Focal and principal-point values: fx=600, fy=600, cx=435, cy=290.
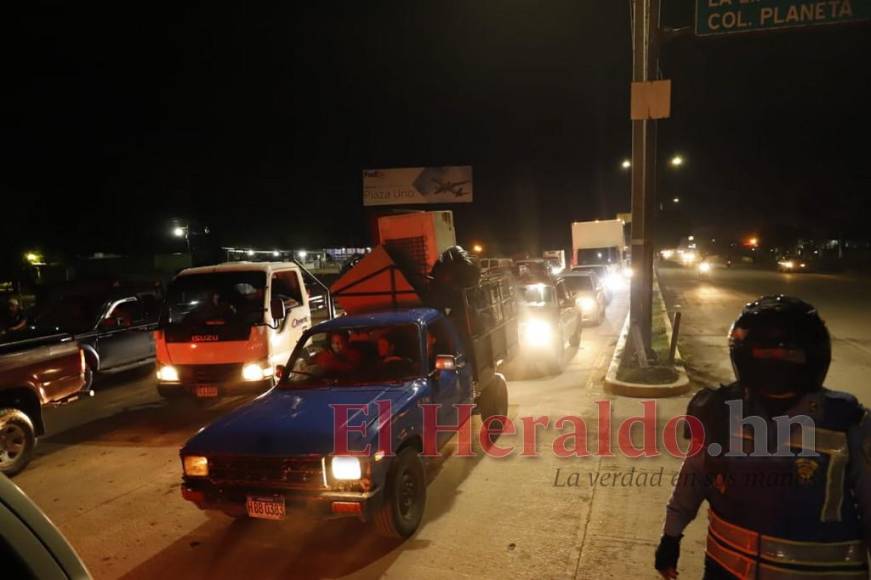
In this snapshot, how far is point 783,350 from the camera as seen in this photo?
7.00 feet

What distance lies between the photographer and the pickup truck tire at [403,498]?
4.41 metres

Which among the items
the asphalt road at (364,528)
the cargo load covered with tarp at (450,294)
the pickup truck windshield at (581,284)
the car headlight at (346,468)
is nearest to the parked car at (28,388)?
A: the asphalt road at (364,528)

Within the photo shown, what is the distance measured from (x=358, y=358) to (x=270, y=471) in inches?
68.6

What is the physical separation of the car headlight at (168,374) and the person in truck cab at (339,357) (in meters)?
3.60

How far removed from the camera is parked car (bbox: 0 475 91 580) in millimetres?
1423

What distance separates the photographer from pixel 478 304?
24.3 feet

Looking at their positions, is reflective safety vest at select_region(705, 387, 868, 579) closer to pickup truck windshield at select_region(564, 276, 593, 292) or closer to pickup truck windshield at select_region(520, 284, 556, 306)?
pickup truck windshield at select_region(520, 284, 556, 306)

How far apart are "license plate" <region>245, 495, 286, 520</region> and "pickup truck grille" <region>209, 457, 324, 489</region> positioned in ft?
0.34

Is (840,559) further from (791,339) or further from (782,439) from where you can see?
(791,339)

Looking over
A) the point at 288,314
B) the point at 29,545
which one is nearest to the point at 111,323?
the point at 288,314

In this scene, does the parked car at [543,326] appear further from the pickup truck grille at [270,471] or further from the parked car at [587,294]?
the pickup truck grille at [270,471]

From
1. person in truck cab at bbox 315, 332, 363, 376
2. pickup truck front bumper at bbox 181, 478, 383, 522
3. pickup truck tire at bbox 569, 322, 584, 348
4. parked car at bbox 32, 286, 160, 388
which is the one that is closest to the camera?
pickup truck front bumper at bbox 181, 478, 383, 522

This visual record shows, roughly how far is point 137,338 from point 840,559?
1130 cm

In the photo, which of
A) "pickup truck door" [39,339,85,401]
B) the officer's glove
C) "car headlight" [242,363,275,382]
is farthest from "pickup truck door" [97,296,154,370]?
the officer's glove
